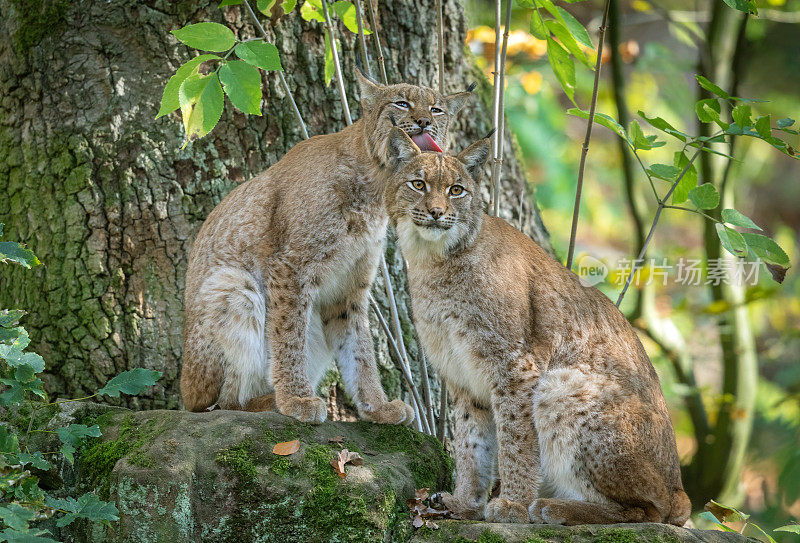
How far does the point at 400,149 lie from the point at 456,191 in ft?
1.27

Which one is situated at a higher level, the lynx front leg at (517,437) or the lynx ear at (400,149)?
the lynx ear at (400,149)

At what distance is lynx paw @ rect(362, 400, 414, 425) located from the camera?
4.71 meters

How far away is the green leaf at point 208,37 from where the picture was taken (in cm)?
387

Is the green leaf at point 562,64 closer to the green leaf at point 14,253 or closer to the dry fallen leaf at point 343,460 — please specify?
the dry fallen leaf at point 343,460

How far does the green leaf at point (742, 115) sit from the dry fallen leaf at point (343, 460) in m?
2.63

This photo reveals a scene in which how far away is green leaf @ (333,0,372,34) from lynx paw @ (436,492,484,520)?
278 cm

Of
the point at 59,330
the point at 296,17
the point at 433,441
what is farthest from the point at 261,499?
the point at 296,17

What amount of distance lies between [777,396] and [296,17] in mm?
8630

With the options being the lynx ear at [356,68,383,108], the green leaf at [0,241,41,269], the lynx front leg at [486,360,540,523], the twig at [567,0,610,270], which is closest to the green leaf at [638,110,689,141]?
the twig at [567,0,610,270]

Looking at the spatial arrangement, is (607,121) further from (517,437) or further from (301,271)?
(301,271)

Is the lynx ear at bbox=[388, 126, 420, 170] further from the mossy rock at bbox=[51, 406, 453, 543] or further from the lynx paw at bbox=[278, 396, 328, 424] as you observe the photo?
the mossy rock at bbox=[51, 406, 453, 543]

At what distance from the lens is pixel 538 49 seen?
10.2m

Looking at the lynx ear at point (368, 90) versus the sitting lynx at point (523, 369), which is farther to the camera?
the lynx ear at point (368, 90)

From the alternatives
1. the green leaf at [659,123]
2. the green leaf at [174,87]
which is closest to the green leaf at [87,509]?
the green leaf at [174,87]
